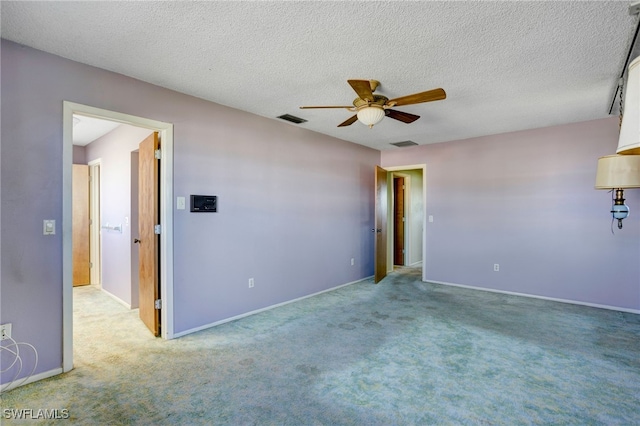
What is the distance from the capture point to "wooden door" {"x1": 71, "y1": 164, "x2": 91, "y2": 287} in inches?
205

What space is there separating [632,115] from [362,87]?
190cm

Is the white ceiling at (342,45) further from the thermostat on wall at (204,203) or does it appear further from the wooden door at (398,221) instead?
the wooden door at (398,221)

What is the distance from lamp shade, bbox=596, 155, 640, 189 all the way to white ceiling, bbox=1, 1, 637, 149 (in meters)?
0.76

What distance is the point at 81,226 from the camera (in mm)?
5281

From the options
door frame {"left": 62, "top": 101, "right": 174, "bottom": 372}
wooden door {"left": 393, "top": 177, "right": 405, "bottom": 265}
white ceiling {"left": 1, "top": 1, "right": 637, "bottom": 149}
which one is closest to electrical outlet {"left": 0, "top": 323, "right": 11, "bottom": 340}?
door frame {"left": 62, "top": 101, "right": 174, "bottom": 372}

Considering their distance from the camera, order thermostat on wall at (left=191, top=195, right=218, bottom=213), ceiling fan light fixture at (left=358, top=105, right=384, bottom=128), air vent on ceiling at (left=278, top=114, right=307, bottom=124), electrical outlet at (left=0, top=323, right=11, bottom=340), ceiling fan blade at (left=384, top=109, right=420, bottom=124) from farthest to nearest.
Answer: air vent on ceiling at (left=278, top=114, right=307, bottom=124), thermostat on wall at (left=191, top=195, right=218, bottom=213), ceiling fan blade at (left=384, top=109, right=420, bottom=124), ceiling fan light fixture at (left=358, top=105, right=384, bottom=128), electrical outlet at (left=0, top=323, right=11, bottom=340)

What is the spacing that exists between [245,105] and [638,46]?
330 cm

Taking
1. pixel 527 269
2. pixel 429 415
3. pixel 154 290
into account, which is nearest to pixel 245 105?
pixel 154 290

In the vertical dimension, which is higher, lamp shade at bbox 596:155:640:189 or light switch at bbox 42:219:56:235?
lamp shade at bbox 596:155:640:189

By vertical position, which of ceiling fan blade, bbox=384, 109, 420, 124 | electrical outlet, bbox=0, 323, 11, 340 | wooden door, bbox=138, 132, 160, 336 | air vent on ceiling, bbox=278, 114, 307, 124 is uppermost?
air vent on ceiling, bbox=278, 114, 307, 124

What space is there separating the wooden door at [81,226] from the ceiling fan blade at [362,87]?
503 centimetres

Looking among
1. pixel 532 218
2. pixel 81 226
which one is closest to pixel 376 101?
pixel 532 218
